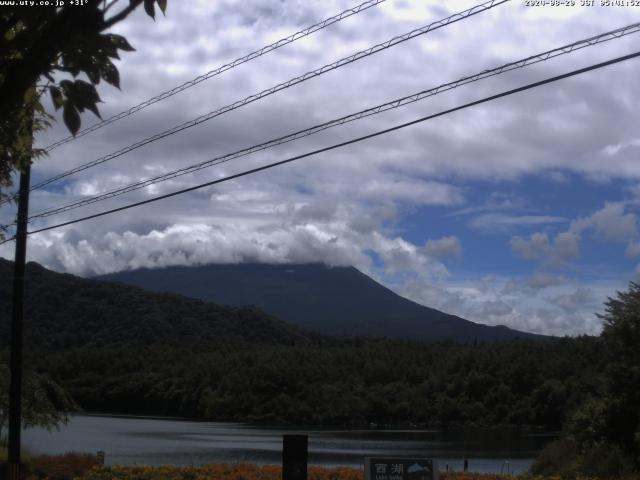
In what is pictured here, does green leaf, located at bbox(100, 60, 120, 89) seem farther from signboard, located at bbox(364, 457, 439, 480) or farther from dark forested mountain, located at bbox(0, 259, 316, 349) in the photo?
dark forested mountain, located at bbox(0, 259, 316, 349)

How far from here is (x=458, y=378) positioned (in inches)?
4001

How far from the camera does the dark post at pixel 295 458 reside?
12.4 m

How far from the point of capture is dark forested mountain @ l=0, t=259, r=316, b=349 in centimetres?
12306

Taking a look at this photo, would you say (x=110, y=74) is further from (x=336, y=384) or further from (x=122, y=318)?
(x=122, y=318)

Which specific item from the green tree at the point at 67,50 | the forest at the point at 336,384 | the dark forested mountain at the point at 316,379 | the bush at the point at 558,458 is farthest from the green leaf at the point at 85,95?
the forest at the point at 336,384

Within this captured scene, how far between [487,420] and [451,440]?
66.2 ft

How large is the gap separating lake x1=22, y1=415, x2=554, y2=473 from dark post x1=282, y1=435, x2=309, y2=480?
24283 millimetres

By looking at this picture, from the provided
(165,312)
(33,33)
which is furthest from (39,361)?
(33,33)

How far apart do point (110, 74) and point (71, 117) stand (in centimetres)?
31

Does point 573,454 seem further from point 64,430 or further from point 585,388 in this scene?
point 64,430

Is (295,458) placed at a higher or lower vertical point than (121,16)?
lower

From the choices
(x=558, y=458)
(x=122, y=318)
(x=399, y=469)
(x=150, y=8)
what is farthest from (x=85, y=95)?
(x=122, y=318)

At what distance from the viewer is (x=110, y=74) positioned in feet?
15.3

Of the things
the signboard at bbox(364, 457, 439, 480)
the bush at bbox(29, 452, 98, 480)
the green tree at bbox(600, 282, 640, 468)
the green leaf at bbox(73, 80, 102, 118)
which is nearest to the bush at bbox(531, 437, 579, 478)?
A: the green tree at bbox(600, 282, 640, 468)
